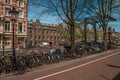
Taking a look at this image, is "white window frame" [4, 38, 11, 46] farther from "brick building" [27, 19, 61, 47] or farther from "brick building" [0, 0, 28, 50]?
"brick building" [27, 19, 61, 47]

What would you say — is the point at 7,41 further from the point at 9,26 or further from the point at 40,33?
the point at 40,33

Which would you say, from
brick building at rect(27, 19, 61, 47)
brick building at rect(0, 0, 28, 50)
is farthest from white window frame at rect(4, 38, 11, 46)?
brick building at rect(27, 19, 61, 47)

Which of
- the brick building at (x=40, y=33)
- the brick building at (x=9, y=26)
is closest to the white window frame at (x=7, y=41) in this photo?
the brick building at (x=9, y=26)

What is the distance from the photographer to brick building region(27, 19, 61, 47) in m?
67.9

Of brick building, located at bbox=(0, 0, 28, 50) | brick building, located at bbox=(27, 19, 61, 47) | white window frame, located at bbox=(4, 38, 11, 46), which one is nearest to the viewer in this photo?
brick building, located at bbox=(0, 0, 28, 50)

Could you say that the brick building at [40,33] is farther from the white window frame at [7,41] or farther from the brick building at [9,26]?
the white window frame at [7,41]

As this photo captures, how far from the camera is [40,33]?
238 feet

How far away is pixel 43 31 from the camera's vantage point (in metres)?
74.1

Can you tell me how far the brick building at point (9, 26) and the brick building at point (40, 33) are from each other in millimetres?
23812

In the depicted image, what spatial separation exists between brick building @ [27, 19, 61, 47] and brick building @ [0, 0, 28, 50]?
2381 cm

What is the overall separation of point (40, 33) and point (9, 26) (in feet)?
116

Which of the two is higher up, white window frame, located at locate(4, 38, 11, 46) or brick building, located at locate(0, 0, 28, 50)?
brick building, located at locate(0, 0, 28, 50)

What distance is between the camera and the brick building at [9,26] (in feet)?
117

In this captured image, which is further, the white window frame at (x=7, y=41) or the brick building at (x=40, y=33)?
the brick building at (x=40, y=33)
